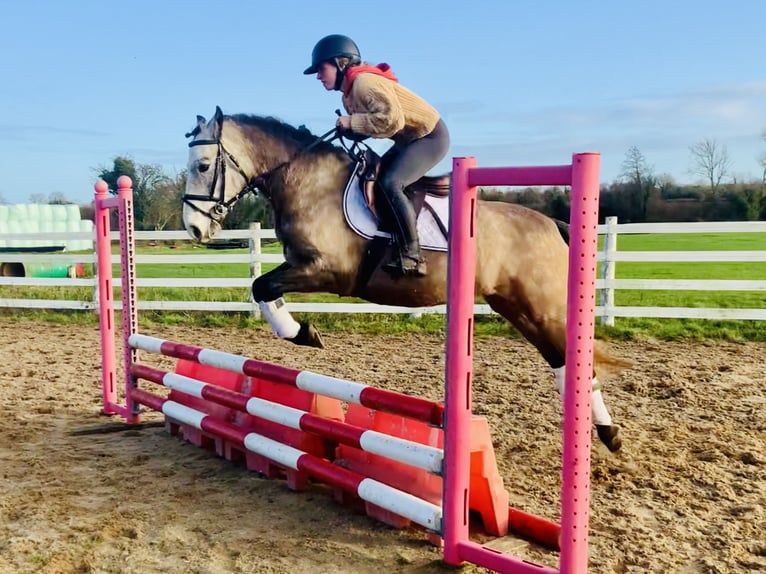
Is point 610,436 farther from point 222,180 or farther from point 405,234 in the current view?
point 222,180

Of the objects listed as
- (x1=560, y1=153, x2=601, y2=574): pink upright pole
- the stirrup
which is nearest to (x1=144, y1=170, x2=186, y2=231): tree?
the stirrup

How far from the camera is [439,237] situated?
3596 mm

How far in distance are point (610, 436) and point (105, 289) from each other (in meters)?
3.65

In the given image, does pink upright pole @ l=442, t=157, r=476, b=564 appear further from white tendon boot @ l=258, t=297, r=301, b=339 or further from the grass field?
the grass field

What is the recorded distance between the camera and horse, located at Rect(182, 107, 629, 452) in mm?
3584

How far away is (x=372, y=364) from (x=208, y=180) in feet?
12.6

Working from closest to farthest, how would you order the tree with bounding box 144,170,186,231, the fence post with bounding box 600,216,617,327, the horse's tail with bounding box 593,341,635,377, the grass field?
the horse's tail with bounding box 593,341,635,377
the grass field
the fence post with bounding box 600,216,617,327
the tree with bounding box 144,170,186,231

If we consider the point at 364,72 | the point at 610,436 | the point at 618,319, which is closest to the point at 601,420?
the point at 610,436

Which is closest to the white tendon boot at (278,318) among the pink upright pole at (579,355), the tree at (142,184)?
the pink upright pole at (579,355)

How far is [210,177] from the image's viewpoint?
3.66m

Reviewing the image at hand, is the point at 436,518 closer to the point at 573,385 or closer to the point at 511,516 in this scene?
the point at 511,516

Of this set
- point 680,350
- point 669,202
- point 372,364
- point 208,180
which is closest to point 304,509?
point 208,180

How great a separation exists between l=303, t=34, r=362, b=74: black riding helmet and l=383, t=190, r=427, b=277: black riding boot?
0.72 m

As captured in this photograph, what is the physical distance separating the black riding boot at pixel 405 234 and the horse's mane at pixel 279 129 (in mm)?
588
